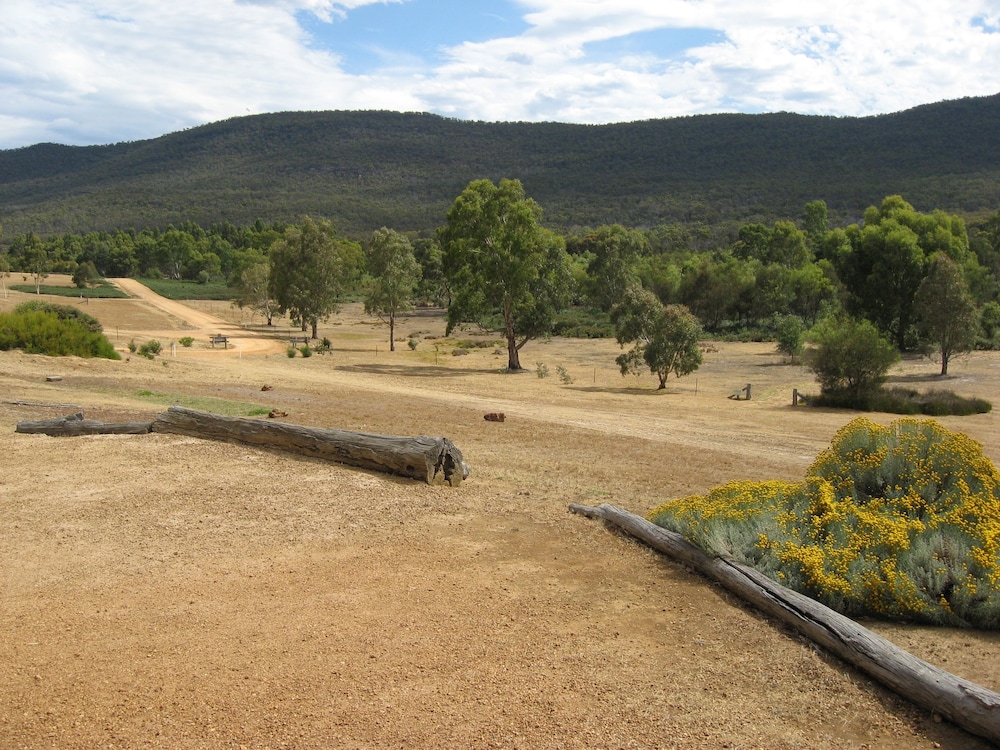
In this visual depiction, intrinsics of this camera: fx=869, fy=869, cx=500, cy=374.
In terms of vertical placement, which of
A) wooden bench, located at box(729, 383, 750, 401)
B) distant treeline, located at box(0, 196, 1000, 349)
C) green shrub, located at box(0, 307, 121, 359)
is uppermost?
distant treeline, located at box(0, 196, 1000, 349)

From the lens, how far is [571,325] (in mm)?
70250

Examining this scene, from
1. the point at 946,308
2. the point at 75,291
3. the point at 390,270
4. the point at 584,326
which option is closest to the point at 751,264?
the point at 584,326

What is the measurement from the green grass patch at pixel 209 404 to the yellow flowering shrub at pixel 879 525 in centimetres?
1038

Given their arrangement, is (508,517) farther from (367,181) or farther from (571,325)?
(367,181)

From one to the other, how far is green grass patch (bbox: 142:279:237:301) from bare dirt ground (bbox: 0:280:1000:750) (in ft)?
258

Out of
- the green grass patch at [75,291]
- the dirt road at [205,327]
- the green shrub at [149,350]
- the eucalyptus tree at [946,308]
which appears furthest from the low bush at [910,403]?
the green grass patch at [75,291]

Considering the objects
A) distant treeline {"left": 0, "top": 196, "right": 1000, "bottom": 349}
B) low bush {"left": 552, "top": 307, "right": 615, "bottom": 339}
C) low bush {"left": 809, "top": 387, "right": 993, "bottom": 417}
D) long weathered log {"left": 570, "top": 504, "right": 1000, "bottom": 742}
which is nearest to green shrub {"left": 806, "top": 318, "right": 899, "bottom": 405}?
low bush {"left": 809, "top": 387, "right": 993, "bottom": 417}

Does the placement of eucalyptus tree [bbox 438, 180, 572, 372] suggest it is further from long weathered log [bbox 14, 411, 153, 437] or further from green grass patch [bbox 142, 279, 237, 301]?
green grass patch [bbox 142, 279, 237, 301]

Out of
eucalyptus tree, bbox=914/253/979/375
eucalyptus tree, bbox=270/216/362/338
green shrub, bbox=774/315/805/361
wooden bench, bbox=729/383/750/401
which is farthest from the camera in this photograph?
eucalyptus tree, bbox=270/216/362/338

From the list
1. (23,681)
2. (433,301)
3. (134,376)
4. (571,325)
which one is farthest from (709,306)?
(23,681)

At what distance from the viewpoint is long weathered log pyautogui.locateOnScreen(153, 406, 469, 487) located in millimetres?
10125

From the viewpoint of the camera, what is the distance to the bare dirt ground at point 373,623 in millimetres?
4789

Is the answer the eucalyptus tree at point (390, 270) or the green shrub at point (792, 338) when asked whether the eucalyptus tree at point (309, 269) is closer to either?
the eucalyptus tree at point (390, 270)

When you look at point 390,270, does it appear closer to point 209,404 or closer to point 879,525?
point 209,404
